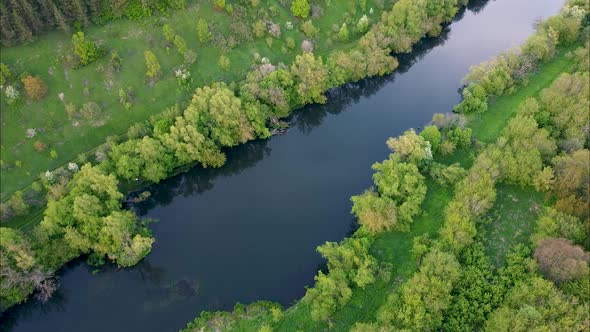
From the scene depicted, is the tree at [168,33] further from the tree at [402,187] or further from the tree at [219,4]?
the tree at [402,187]

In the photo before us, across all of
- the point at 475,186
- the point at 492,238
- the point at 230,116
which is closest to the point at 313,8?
the point at 230,116

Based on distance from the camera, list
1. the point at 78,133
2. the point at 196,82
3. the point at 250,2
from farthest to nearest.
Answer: the point at 250,2
the point at 196,82
the point at 78,133

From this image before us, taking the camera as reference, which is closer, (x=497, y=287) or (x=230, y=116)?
(x=497, y=287)

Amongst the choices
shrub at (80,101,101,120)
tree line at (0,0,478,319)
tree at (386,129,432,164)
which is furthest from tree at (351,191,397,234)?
shrub at (80,101,101,120)

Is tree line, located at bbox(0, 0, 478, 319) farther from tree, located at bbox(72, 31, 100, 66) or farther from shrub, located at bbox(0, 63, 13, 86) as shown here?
shrub, located at bbox(0, 63, 13, 86)

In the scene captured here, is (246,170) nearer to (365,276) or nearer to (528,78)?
(365,276)

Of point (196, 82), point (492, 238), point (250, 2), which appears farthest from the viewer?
point (250, 2)

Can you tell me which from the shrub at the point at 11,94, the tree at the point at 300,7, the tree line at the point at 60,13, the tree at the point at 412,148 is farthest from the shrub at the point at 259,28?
the shrub at the point at 11,94
